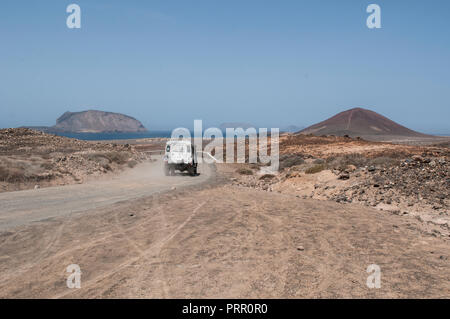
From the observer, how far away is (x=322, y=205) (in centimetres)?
1305

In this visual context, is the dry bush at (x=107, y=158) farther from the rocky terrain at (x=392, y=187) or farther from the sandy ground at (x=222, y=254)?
the sandy ground at (x=222, y=254)

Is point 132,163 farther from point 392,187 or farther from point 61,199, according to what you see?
point 392,187

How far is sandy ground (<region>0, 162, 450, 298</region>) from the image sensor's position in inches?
217

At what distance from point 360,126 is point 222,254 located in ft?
289

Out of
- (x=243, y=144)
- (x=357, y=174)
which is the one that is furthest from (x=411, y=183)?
(x=243, y=144)

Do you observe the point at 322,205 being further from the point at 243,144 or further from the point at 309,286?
the point at 243,144

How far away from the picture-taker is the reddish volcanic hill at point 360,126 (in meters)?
83.5

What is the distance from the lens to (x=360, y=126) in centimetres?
8712

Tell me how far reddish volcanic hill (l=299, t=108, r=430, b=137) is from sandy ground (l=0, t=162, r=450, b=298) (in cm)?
7435

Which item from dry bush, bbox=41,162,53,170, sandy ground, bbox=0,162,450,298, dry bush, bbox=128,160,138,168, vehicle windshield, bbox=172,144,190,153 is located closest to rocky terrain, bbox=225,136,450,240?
sandy ground, bbox=0,162,450,298

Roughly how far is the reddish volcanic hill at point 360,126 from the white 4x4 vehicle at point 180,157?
206ft

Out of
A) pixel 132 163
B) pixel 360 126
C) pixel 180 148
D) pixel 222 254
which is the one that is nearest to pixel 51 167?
pixel 180 148

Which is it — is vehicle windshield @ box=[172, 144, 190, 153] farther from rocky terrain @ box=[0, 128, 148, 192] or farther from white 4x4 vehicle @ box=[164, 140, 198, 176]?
rocky terrain @ box=[0, 128, 148, 192]

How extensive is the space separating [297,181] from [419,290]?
45.0ft
